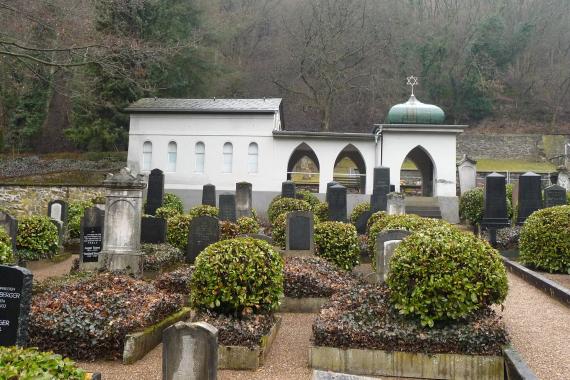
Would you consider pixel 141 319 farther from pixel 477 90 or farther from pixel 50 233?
pixel 477 90

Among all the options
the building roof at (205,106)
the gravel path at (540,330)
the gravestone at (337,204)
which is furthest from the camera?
the building roof at (205,106)

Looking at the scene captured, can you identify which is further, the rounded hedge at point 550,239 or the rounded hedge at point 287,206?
the rounded hedge at point 287,206

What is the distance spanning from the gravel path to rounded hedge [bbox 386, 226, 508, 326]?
844 mm

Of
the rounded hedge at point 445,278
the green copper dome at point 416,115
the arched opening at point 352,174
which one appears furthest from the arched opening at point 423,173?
the rounded hedge at point 445,278

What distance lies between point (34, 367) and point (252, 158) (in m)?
27.7

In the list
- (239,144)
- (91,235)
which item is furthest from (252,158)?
(91,235)

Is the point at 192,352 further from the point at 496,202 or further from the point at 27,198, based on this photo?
the point at 27,198

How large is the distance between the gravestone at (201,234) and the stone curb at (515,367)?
299 inches

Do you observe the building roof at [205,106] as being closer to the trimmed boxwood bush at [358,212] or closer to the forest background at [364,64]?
the forest background at [364,64]

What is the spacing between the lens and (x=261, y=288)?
7082 millimetres

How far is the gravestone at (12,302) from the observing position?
5059 mm

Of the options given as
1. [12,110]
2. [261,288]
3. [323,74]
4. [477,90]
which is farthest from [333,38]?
[261,288]

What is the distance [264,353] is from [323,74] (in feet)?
131

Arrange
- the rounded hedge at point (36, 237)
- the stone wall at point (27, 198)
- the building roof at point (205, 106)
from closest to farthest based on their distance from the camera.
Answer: the rounded hedge at point (36, 237) < the stone wall at point (27, 198) < the building roof at point (205, 106)
